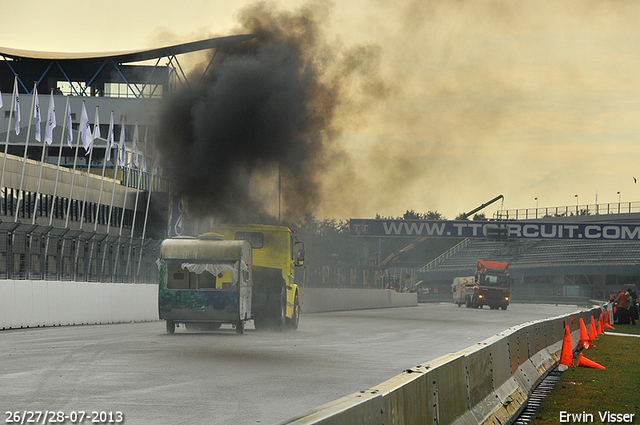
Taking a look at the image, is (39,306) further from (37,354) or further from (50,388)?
(50,388)

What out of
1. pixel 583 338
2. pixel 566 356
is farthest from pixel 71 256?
pixel 566 356

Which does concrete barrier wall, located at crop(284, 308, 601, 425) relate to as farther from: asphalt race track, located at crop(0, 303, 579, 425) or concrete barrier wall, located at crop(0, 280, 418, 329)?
concrete barrier wall, located at crop(0, 280, 418, 329)

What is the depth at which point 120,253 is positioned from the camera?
29.9m

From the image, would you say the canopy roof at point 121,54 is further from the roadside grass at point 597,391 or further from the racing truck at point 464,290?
the roadside grass at point 597,391

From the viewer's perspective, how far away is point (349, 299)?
50562 millimetres

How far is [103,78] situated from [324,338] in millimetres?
63250

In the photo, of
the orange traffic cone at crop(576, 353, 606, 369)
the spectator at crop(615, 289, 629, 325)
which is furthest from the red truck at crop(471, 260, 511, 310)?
the orange traffic cone at crop(576, 353, 606, 369)

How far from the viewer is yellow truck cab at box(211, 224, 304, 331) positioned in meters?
24.5

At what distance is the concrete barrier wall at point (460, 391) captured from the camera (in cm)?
462

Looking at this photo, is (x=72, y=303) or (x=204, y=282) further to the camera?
(x=72, y=303)

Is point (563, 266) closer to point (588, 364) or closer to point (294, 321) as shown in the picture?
point (294, 321)

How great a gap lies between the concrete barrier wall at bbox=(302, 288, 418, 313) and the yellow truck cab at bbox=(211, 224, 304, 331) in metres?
8.77

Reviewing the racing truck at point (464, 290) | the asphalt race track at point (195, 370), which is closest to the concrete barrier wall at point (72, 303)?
the asphalt race track at point (195, 370)

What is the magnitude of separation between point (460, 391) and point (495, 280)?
55.8m
